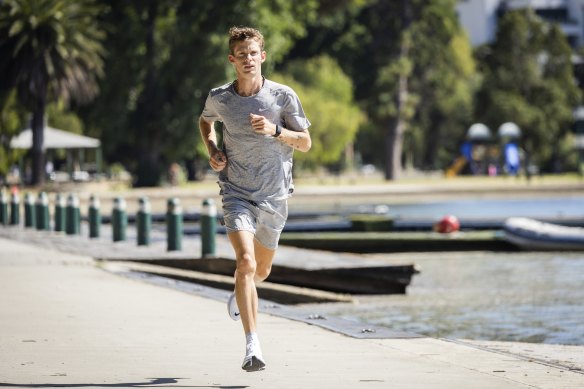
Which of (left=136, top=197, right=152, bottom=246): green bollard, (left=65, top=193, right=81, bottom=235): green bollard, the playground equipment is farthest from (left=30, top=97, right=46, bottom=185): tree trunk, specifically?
(left=136, top=197, right=152, bottom=246): green bollard

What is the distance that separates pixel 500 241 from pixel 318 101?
59.1 m

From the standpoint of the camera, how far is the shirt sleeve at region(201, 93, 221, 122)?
29.7 ft

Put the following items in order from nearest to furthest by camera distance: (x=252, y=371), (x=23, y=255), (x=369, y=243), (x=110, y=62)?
(x=252, y=371), (x=23, y=255), (x=369, y=243), (x=110, y=62)

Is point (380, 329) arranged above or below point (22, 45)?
below

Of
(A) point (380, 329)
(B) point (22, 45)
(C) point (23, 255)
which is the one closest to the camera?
(A) point (380, 329)

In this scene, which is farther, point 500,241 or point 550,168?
point 550,168

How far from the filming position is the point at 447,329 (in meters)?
14.8

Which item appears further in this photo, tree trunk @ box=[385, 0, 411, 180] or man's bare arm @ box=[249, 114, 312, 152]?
tree trunk @ box=[385, 0, 411, 180]

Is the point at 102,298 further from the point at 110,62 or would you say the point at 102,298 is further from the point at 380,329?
the point at 110,62

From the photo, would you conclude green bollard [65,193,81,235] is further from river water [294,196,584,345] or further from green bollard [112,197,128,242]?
river water [294,196,584,345]

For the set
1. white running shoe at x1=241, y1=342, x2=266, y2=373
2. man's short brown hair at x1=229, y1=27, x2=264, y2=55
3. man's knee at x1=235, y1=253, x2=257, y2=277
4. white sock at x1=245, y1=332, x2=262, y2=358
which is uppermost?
man's short brown hair at x1=229, y1=27, x2=264, y2=55

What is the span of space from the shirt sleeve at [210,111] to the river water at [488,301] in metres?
3.00

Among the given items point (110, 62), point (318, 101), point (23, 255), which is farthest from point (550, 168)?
point (23, 255)

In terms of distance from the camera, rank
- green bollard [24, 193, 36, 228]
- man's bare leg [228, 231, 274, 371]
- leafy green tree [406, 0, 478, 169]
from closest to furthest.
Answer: man's bare leg [228, 231, 274, 371] < green bollard [24, 193, 36, 228] < leafy green tree [406, 0, 478, 169]
